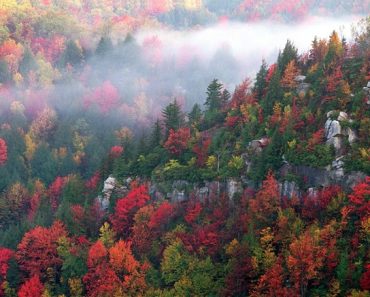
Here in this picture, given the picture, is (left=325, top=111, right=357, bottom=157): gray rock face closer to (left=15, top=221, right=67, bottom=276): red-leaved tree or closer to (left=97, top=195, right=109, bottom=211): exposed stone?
(left=97, top=195, right=109, bottom=211): exposed stone

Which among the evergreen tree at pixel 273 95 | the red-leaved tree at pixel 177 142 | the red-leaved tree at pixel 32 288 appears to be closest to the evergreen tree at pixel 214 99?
the red-leaved tree at pixel 177 142

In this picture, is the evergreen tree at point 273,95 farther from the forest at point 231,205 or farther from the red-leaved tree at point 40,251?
the red-leaved tree at point 40,251

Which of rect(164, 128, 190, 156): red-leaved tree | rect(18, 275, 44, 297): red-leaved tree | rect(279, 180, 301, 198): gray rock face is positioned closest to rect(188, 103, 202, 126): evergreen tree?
rect(164, 128, 190, 156): red-leaved tree

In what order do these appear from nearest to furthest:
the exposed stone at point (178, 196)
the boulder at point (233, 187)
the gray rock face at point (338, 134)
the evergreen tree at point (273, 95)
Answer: the gray rock face at point (338, 134)
the boulder at point (233, 187)
the exposed stone at point (178, 196)
the evergreen tree at point (273, 95)

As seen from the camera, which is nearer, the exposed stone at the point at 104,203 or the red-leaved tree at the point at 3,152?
the exposed stone at the point at 104,203

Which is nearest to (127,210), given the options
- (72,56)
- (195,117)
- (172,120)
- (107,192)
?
(107,192)

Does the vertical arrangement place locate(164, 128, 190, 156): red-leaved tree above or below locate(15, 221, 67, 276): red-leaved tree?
above

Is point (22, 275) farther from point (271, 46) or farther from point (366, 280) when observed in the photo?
point (271, 46)

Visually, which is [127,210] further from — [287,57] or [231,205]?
[287,57]

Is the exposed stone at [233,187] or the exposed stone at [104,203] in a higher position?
the exposed stone at [233,187]

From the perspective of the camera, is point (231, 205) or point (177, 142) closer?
point (231, 205)

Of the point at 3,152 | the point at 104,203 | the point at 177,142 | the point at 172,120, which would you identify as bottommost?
the point at 3,152
